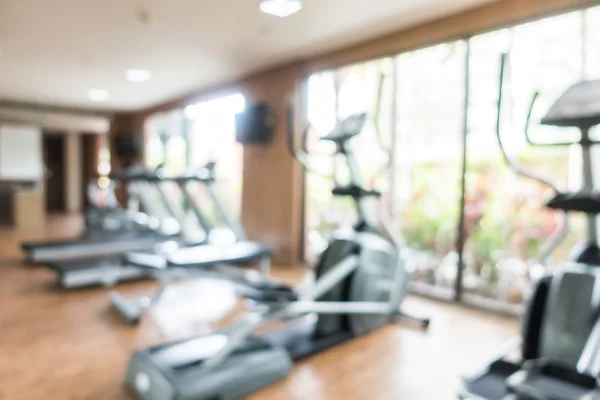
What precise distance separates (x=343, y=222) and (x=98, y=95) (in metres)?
5.26

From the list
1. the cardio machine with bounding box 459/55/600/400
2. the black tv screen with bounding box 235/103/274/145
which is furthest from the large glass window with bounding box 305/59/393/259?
the cardio machine with bounding box 459/55/600/400

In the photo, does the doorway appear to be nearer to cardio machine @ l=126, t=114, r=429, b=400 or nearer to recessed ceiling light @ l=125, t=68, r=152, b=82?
recessed ceiling light @ l=125, t=68, r=152, b=82

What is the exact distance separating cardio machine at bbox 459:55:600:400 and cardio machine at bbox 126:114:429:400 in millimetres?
1021

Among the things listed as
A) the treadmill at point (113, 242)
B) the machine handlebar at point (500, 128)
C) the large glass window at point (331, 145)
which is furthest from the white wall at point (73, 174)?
the machine handlebar at point (500, 128)

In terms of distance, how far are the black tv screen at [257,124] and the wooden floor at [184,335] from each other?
6.73 ft

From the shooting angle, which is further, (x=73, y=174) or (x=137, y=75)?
(x=73, y=174)

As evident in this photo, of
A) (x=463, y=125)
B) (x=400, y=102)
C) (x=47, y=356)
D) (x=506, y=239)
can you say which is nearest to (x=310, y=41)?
(x=400, y=102)

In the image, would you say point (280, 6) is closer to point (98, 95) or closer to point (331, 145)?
point (331, 145)

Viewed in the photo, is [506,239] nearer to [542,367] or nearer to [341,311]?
[341,311]

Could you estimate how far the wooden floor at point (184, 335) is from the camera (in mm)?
2346

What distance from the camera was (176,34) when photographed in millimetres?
4195

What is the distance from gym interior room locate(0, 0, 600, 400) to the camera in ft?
7.38

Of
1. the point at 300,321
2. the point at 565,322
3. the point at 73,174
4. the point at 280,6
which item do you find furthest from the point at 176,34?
the point at 73,174

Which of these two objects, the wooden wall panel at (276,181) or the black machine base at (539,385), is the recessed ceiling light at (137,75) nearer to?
the wooden wall panel at (276,181)
